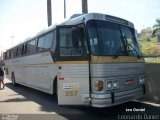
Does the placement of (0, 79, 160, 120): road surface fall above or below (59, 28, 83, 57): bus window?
below

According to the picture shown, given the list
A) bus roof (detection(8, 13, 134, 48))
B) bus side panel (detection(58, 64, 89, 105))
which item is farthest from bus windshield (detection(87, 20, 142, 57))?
bus side panel (detection(58, 64, 89, 105))

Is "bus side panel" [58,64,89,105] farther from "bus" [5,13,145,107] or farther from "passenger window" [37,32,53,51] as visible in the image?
"passenger window" [37,32,53,51]

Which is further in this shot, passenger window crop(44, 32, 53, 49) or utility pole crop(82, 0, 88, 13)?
utility pole crop(82, 0, 88, 13)

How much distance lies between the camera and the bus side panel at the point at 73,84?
31.2ft

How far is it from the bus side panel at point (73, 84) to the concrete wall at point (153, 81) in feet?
13.5

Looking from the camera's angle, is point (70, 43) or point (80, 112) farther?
point (80, 112)

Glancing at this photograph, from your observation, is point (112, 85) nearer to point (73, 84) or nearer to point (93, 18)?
point (73, 84)

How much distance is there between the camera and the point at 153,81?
12.4 meters

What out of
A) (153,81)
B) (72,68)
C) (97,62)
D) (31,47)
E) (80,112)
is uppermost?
(31,47)

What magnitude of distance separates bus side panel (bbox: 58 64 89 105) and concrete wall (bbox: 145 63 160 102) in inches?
162

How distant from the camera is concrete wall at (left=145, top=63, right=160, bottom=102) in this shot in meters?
12.3

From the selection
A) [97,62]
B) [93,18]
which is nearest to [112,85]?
[97,62]

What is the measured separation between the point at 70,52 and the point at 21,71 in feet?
33.5

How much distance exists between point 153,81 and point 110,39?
3747 millimetres
